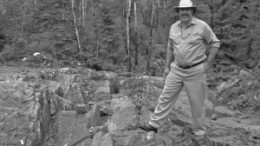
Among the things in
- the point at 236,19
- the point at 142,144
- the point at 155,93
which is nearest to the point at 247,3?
the point at 236,19

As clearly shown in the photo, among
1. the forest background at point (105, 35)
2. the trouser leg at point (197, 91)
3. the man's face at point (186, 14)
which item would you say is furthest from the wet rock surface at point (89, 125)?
the forest background at point (105, 35)

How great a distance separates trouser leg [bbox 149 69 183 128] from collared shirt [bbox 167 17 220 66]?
0.91 ft

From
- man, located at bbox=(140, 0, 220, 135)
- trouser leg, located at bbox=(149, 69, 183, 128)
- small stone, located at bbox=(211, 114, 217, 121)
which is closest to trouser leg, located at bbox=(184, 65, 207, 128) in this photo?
man, located at bbox=(140, 0, 220, 135)

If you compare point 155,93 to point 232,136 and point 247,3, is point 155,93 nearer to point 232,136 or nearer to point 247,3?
point 232,136

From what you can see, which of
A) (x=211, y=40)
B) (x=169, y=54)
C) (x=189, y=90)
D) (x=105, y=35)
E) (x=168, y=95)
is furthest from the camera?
(x=105, y=35)

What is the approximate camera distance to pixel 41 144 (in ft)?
17.9

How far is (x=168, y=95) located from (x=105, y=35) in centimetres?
1877

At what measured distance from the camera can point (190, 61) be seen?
165 inches

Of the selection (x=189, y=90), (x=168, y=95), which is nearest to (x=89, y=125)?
(x=168, y=95)

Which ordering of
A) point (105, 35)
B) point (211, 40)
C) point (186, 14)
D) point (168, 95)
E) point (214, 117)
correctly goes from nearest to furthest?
point (186, 14) → point (211, 40) → point (168, 95) → point (214, 117) → point (105, 35)

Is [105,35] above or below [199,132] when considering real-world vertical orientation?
below

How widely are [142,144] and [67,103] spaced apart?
129 inches

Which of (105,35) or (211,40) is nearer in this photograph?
(211,40)

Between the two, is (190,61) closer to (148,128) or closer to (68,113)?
(148,128)
